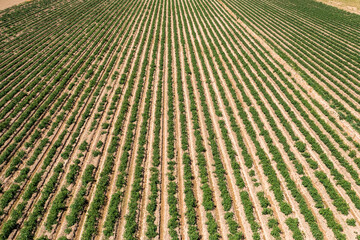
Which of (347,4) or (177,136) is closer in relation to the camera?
(177,136)

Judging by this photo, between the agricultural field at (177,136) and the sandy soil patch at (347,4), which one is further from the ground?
the sandy soil patch at (347,4)

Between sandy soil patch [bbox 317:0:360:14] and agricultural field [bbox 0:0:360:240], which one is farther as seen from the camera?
sandy soil patch [bbox 317:0:360:14]

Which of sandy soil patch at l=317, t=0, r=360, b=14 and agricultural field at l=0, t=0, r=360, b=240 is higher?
sandy soil patch at l=317, t=0, r=360, b=14

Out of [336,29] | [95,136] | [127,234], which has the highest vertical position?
[336,29]

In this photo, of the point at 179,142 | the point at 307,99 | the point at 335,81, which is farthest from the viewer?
the point at 335,81

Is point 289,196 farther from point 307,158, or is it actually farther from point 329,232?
point 307,158

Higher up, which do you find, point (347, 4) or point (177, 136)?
point (347, 4)

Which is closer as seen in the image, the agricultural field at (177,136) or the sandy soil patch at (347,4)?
the agricultural field at (177,136)

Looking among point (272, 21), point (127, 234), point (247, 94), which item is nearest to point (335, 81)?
point (247, 94)
